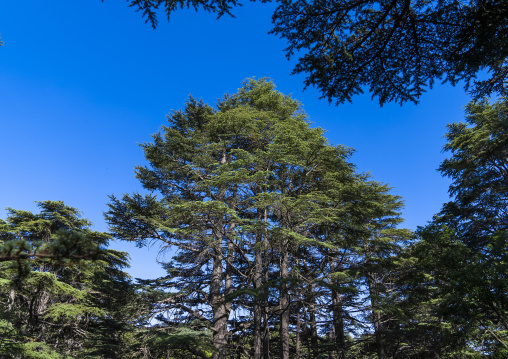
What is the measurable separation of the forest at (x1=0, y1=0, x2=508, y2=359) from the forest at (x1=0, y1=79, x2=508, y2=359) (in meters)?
0.09

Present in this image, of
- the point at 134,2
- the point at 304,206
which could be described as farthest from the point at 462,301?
the point at 134,2

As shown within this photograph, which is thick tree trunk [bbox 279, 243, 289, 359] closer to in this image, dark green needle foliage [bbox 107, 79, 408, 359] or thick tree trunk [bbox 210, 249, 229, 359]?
dark green needle foliage [bbox 107, 79, 408, 359]

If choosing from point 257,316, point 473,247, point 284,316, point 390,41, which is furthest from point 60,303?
point 473,247

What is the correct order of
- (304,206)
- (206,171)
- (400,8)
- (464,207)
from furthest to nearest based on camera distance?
1. (464,207)
2. (206,171)
3. (304,206)
4. (400,8)

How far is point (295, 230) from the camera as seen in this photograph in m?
10.1

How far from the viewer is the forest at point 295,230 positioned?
456 centimetres

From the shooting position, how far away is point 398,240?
14.6 m

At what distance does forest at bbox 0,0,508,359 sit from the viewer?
4559 mm

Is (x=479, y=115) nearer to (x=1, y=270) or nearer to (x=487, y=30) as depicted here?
(x=487, y=30)

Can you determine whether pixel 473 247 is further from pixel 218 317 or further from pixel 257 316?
pixel 218 317

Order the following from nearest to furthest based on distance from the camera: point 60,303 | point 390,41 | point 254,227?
point 390,41 → point 254,227 → point 60,303

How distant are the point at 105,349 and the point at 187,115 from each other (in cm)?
1284

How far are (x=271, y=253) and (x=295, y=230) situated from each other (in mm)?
1275

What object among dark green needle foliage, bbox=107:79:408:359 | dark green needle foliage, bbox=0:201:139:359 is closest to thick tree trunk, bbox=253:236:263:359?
dark green needle foliage, bbox=107:79:408:359
